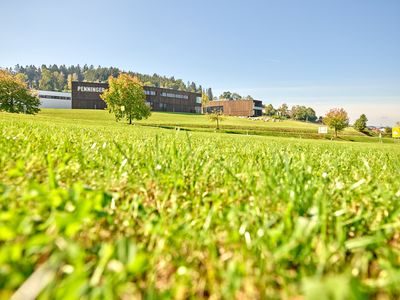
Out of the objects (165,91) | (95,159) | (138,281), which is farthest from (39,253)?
(165,91)

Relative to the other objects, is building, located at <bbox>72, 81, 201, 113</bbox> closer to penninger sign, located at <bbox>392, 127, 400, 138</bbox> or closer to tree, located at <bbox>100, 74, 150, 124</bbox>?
tree, located at <bbox>100, 74, 150, 124</bbox>

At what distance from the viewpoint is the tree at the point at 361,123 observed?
117338 mm

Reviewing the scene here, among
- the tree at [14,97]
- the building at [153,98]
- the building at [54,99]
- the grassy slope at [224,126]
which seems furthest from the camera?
the building at [54,99]

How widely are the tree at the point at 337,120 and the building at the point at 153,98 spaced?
86.8 meters

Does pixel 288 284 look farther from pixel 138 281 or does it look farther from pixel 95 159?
pixel 95 159

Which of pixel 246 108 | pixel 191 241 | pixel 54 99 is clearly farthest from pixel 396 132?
pixel 54 99

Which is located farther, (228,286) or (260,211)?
(260,211)

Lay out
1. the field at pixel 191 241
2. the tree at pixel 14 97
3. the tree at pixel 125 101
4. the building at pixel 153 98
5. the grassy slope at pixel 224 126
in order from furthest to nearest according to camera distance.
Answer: the building at pixel 153 98 < the grassy slope at pixel 224 126 < the tree at pixel 14 97 < the tree at pixel 125 101 < the field at pixel 191 241

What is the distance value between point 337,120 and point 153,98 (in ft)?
316

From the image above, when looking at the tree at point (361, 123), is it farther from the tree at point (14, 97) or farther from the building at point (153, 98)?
the tree at point (14, 97)

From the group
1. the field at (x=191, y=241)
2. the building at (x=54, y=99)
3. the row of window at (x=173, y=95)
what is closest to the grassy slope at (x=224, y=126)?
the building at (x=54, y=99)

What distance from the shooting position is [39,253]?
3.38ft

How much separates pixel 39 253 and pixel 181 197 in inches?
40.1

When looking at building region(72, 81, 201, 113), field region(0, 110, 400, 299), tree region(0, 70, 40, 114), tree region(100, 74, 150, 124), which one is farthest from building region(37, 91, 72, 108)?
field region(0, 110, 400, 299)
